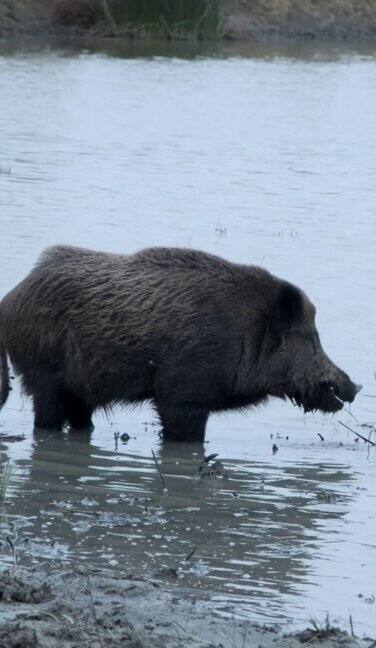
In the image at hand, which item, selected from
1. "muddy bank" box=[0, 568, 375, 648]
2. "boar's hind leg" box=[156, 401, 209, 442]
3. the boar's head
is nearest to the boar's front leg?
"boar's hind leg" box=[156, 401, 209, 442]

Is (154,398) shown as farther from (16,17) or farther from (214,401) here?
(16,17)

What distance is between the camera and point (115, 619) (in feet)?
17.6

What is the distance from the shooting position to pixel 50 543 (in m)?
6.45

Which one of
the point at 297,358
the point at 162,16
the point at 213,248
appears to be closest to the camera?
the point at 297,358

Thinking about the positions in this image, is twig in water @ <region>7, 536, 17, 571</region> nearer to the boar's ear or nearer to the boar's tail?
the boar's tail

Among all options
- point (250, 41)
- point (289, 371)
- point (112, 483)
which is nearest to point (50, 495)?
point (112, 483)

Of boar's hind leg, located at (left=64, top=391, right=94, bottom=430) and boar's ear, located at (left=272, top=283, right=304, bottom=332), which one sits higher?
boar's ear, located at (left=272, top=283, right=304, bottom=332)

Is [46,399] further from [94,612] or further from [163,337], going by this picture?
[94,612]

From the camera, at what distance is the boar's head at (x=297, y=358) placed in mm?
8758

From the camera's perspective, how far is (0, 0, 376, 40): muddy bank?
4209 centimetres

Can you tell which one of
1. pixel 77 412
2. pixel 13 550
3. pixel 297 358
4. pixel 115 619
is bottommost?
pixel 77 412

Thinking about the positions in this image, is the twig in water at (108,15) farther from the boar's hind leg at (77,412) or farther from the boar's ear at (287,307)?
the boar's ear at (287,307)

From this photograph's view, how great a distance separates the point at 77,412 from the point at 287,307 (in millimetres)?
1385

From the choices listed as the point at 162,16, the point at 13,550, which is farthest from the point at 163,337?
the point at 162,16
